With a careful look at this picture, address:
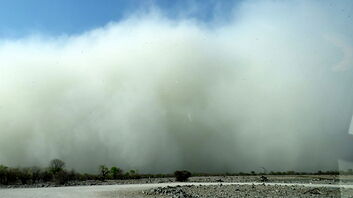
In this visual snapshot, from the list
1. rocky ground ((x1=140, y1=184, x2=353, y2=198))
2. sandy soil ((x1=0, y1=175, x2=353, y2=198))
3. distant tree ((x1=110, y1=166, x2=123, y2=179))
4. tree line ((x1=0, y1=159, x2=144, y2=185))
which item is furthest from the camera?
distant tree ((x1=110, y1=166, x2=123, y2=179))

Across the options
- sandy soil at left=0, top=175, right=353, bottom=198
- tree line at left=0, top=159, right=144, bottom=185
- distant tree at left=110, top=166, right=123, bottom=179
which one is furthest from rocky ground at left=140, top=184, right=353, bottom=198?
distant tree at left=110, top=166, right=123, bottom=179

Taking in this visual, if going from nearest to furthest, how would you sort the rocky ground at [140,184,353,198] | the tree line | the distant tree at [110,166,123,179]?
1. the rocky ground at [140,184,353,198]
2. the tree line
3. the distant tree at [110,166,123,179]

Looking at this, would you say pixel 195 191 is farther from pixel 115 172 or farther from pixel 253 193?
pixel 115 172

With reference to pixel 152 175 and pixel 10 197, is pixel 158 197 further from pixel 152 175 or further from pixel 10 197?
pixel 152 175

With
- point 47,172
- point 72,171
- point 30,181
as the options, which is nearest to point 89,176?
point 72,171

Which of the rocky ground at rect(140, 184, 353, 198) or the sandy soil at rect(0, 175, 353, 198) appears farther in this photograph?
the sandy soil at rect(0, 175, 353, 198)

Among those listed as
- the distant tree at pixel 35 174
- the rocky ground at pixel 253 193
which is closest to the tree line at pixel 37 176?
the distant tree at pixel 35 174

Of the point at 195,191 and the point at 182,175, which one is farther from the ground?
the point at 182,175

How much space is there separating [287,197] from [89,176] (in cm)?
7990

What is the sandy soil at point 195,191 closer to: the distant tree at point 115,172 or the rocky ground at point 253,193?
the rocky ground at point 253,193

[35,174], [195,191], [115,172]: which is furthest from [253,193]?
[115,172]

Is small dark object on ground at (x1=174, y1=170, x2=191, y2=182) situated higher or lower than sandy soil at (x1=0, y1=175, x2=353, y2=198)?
higher

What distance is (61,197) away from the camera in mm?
35281

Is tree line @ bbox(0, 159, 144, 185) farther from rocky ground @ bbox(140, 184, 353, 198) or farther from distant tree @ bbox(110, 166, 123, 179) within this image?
rocky ground @ bbox(140, 184, 353, 198)
